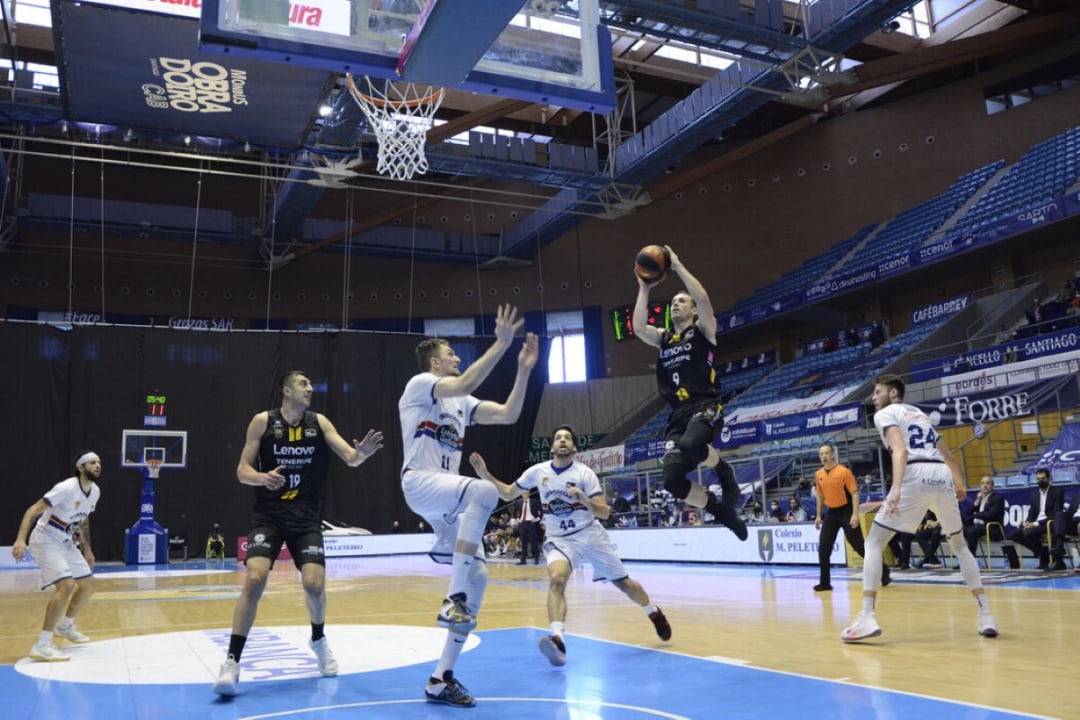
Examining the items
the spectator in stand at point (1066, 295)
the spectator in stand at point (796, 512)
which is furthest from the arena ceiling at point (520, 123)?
the spectator in stand at point (796, 512)

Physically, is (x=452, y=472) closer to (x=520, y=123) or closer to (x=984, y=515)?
(x=984, y=515)

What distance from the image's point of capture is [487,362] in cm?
497

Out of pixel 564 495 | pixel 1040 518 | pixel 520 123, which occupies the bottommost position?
pixel 1040 518

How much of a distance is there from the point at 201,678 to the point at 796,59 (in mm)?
19158

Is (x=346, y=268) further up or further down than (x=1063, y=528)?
further up

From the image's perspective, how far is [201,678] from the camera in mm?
6016

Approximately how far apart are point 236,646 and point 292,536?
2.58 ft

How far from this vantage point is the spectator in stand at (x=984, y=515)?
41.3 ft

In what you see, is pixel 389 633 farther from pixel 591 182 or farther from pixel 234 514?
pixel 234 514

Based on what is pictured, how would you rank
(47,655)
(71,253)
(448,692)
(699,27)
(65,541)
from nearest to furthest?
(448,692)
(47,655)
(65,541)
(699,27)
(71,253)

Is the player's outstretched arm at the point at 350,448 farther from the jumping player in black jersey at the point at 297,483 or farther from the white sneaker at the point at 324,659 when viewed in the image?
the white sneaker at the point at 324,659

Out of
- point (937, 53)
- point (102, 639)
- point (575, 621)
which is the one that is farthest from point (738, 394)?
point (102, 639)

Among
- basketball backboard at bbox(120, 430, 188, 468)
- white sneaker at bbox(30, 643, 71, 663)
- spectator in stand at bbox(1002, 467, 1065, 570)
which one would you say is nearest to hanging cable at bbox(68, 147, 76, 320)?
basketball backboard at bbox(120, 430, 188, 468)

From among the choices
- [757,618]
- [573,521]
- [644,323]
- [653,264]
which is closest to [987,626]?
[757,618]
